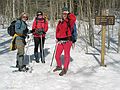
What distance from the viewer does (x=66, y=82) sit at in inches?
320

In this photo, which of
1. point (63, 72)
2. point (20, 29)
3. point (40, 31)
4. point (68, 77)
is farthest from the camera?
point (40, 31)

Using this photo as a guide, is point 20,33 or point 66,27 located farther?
point 20,33

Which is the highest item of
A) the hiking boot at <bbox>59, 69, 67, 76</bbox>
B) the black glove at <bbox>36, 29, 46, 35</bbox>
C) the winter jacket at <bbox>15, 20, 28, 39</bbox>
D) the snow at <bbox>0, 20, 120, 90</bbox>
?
the winter jacket at <bbox>15, 20, 28, 39</bbox>

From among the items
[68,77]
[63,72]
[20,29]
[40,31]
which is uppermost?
[20,29]

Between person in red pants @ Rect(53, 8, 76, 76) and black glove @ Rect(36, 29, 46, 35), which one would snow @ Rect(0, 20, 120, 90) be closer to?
person in red pants @ Rect(53, 8, 76, 76)

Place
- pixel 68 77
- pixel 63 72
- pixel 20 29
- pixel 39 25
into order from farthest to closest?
pixel 39 25 < pixel 20 29 < pixel 63 72 < pixel 68 77

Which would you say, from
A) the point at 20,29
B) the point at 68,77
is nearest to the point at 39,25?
the point at 20,29

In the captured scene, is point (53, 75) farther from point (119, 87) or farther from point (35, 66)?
point (119, 87)

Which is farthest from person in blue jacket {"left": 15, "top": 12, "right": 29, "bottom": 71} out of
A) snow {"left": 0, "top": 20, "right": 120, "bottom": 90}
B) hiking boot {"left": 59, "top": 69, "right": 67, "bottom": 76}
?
hiking boot {"left": 59, "top": 69, "right": 67, "bottom": 76}

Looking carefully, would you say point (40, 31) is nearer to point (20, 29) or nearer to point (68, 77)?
point (20, 29)

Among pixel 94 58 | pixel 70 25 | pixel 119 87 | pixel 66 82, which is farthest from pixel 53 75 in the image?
pixel 94 58

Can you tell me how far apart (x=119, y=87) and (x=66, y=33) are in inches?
92.9

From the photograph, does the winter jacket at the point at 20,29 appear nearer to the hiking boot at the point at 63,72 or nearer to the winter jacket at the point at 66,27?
the winter jacket at the point at 66,27

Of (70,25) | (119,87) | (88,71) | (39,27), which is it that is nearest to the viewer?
(119,87)
